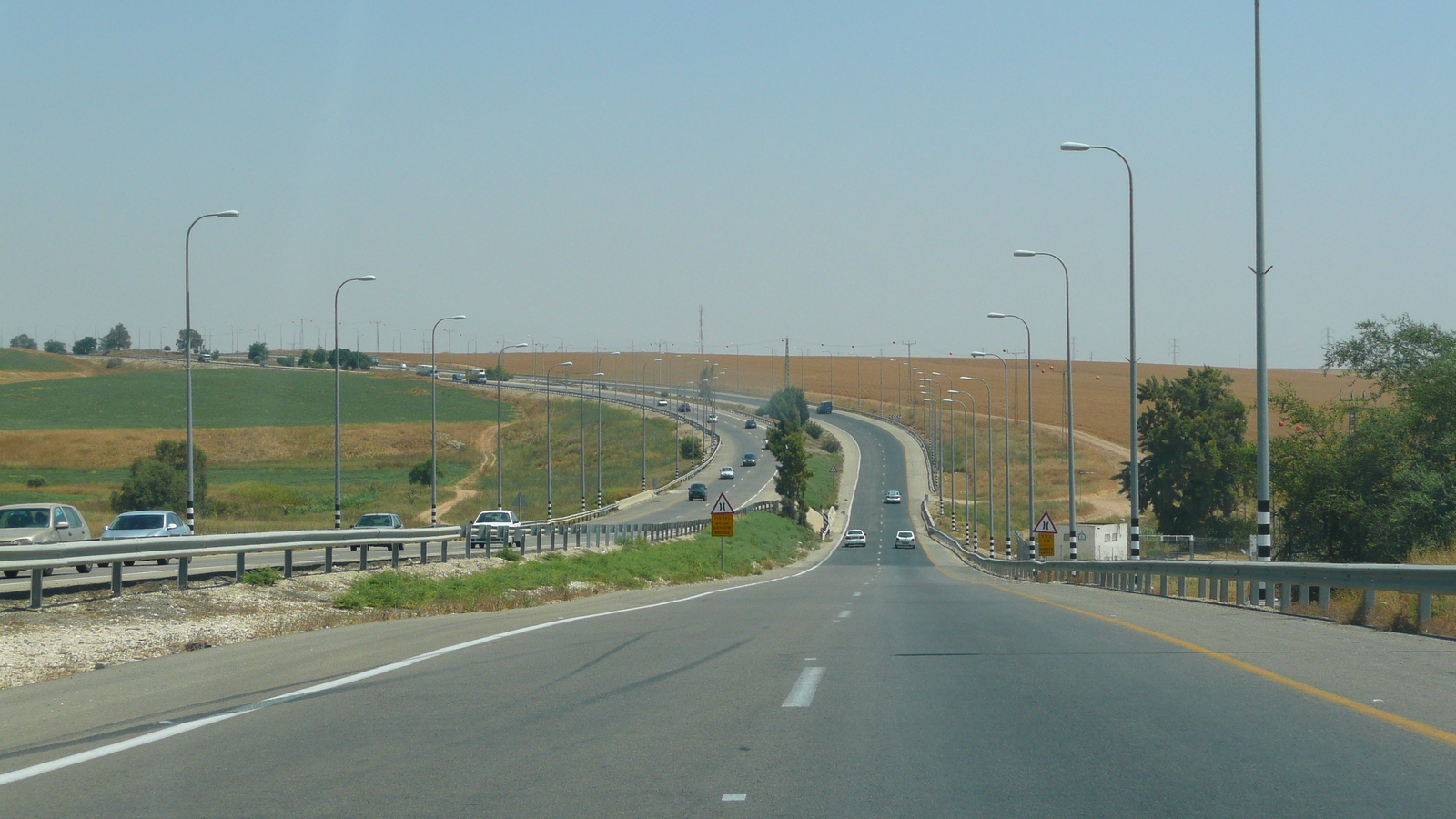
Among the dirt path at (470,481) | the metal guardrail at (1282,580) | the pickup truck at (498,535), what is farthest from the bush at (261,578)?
the dirt path at (470,481)

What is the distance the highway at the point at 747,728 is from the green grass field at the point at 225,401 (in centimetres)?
11688

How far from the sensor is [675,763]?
24.1ft

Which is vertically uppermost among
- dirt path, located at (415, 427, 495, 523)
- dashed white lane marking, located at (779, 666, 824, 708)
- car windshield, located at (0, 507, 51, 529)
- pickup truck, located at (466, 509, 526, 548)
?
dashed white lane marking, located at (779, 666, 824, 708)

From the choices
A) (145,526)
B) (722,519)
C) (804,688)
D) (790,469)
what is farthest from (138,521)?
(790,469)

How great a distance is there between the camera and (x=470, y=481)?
110m

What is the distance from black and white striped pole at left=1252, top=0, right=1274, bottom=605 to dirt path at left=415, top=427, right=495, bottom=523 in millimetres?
59203

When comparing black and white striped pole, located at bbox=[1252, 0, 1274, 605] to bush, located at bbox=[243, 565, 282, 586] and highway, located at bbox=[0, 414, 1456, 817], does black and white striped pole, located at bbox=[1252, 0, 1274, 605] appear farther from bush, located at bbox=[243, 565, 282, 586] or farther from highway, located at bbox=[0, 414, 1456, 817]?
bush, located at bbox=[243, 565, 282, 586]

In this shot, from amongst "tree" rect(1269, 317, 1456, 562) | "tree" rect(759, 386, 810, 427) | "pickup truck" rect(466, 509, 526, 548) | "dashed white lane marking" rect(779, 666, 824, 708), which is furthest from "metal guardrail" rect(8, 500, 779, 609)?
"tree" rect(759, 386, 810, 427)

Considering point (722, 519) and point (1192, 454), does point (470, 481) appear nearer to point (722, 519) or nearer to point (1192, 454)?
point (1192, 454)

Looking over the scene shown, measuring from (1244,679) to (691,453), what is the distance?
427ft

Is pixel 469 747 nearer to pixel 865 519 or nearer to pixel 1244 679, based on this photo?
pixel 1244 679

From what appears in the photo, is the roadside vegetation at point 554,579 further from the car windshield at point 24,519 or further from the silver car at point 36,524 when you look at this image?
the car windshield at point 24,519

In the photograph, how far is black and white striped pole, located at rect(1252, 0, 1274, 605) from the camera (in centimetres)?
2295

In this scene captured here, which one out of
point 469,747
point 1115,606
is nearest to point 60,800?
point 469,747
